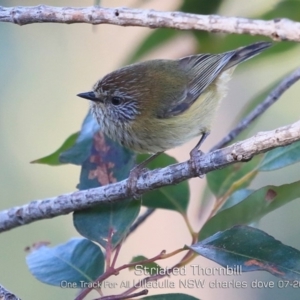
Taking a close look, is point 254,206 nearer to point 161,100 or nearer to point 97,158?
point 97,158

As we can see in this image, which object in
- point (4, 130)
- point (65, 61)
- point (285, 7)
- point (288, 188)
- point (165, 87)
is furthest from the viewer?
point (65, 61)

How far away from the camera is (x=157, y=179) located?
5.08ft

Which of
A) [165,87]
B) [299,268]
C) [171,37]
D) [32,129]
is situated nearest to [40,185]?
[32,129]

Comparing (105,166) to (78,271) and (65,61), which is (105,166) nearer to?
(78,271)

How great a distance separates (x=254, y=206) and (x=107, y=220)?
1.40ft

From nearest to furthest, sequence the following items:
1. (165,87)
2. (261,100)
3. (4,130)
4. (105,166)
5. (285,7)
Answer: (105,166)
(285,7)
(261,100)
(165,87)
(4,130)

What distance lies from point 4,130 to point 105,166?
3.11m

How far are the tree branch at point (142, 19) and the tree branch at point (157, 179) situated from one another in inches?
11.4

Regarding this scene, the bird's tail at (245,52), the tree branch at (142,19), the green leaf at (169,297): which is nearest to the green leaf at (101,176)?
the green leaf at (169,297)

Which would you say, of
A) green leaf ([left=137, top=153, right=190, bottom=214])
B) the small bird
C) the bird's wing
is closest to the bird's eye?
the small bird

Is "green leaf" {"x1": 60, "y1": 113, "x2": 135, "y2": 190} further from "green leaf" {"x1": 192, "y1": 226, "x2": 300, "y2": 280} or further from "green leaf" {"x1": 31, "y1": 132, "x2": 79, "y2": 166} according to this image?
"green leaf" {"x1": 192, "y1": 226, "x2": 300, "y2": 280}

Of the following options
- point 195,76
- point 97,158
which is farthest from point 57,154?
point 195,76

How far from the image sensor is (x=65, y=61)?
530 centimetres

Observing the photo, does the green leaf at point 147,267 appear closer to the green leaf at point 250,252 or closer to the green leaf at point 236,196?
the green leaf at point 250,252
